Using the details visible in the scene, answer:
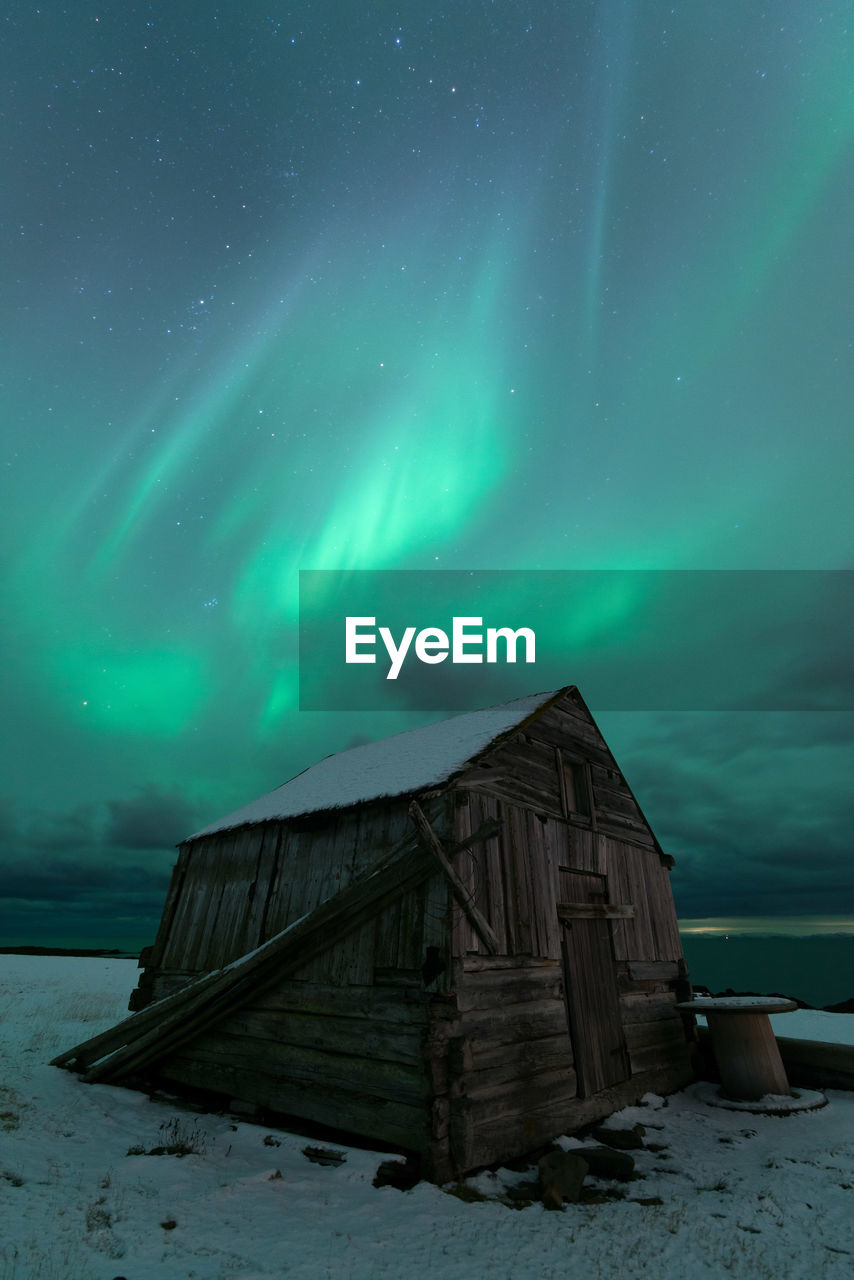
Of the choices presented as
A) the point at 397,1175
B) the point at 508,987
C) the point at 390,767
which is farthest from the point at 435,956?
the point at 390,767

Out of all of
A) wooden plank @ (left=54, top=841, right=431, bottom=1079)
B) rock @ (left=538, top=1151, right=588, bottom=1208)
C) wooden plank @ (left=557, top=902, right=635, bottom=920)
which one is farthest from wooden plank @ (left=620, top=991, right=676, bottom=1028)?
wooden plank @ (left=54, top=841, right=431, bottom=1079)

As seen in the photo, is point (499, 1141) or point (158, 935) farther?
point (158, 935)

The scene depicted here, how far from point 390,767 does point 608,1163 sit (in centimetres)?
637

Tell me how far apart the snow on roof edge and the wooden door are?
322cm

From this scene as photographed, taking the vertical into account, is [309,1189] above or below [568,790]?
below

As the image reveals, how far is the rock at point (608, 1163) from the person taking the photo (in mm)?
8312

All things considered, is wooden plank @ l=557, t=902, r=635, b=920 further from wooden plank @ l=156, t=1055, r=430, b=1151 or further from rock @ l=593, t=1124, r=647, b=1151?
wooden plank @ l=156, t=1055, r=430, b=1151

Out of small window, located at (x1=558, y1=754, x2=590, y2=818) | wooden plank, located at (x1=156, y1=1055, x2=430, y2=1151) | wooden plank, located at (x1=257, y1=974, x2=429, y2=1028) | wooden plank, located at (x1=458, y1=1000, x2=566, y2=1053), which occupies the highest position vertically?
small window, located at (x1=558, y1=754, x2=590, y2=818)

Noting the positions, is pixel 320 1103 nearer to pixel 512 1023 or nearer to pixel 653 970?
pixel 512 1023

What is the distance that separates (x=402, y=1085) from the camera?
8344 millimetres

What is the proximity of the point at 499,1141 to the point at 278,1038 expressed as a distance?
3.69 metres

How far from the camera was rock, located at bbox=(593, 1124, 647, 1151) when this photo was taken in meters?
9.59

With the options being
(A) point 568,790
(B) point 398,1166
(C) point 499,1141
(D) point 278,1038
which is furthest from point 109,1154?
(A) point 568,790

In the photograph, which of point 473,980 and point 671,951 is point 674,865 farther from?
point 473,980
